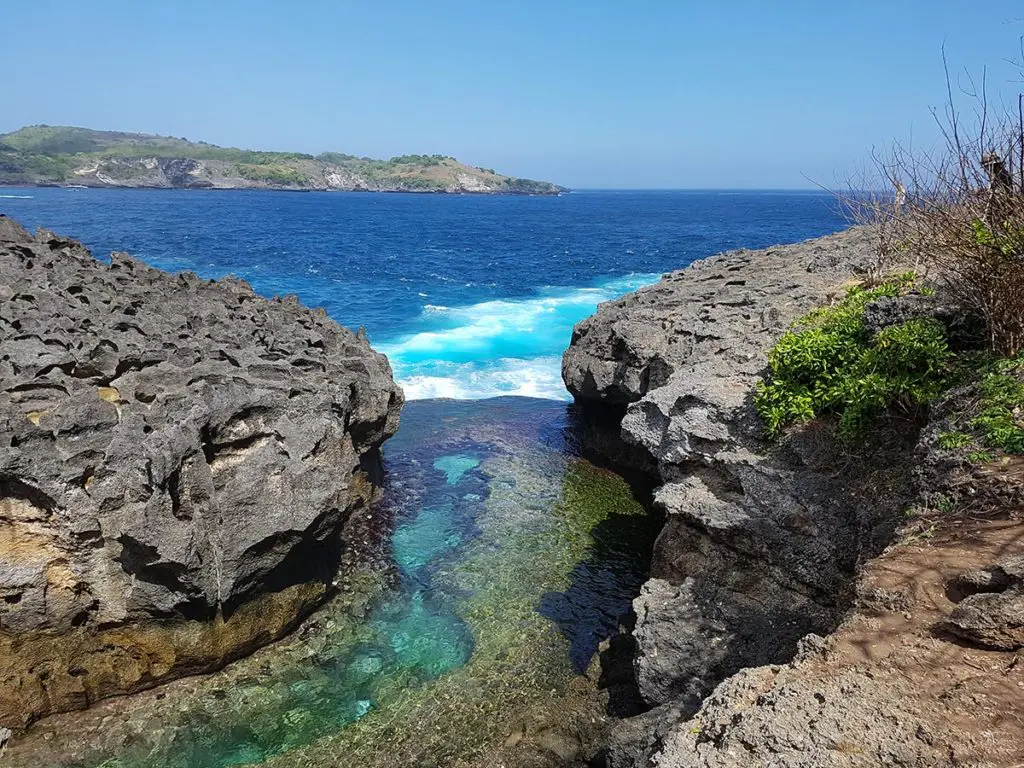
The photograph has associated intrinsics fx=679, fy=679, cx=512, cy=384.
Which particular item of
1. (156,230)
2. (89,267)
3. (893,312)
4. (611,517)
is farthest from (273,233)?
(893,312)

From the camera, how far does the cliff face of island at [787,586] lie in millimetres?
6066

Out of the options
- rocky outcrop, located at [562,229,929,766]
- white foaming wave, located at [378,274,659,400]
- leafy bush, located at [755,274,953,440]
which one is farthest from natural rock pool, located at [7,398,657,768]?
white foaming wave, located at [378,274,659,400]

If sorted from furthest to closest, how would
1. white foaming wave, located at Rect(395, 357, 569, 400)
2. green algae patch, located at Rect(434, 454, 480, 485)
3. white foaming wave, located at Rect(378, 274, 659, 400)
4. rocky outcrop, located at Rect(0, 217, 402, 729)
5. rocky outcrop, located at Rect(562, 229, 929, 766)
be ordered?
white foaming wave, located at Rect(378, 274, 659, 400) < white foaming wave, located at Rect(395, 357, 569, 400) < green algae patch, located at Rect(434, 454, 480, 485) < rocky outcrop, located at Rect(0, 217, 402, 729) < rocky outcrop, located at Rect(562, 229, 929, 766)

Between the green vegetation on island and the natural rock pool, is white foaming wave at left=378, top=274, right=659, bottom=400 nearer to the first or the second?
the natural rock pool

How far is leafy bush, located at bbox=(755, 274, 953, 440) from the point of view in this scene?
36.3 feet

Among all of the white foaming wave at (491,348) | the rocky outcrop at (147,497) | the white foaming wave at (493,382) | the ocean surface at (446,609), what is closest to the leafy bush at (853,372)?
the ocean surface at (446,609)


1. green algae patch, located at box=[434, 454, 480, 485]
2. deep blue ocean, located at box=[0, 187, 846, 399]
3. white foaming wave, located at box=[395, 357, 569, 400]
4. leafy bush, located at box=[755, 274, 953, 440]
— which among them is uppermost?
leafy bush, located at box=[755, 274, 953, 440]

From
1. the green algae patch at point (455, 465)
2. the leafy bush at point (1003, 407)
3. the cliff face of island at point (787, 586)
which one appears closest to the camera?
the cliff face of island at point (787, 586)

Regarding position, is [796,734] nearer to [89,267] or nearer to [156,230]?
[89,267]

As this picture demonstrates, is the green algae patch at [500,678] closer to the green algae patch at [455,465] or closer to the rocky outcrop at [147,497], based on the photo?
the green algae patch at [455,465]

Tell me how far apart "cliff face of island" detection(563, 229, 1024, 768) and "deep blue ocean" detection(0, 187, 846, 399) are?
12.9 m

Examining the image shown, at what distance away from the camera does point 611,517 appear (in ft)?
65.7

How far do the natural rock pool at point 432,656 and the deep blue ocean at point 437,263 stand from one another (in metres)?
11.6

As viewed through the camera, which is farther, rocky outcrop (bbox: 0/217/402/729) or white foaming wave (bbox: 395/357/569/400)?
white foaming wave (bbox: 395/357/569/400)
